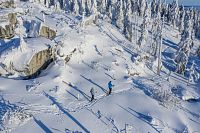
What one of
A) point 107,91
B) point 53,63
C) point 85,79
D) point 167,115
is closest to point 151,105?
point 167,115

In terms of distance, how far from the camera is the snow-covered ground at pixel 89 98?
89.0ft

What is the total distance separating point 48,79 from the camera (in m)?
36.0

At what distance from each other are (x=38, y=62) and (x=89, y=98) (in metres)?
10.2

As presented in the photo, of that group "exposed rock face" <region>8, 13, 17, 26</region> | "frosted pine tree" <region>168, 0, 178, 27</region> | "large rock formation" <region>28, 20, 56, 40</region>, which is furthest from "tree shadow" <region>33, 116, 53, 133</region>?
"frosted pine tree" <region>168, 0, 178, 27</region>

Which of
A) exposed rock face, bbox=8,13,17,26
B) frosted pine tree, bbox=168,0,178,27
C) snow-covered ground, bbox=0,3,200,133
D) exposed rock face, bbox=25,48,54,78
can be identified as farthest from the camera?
frosted pine tree, bbox=168,0,178,27

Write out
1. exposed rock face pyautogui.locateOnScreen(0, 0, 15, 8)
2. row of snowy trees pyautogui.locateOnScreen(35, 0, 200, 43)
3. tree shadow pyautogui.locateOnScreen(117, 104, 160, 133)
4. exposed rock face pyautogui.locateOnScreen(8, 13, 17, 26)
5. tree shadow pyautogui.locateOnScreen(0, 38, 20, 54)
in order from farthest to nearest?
row of snowy trees pyautogui.locateOnScreen(35, 0, 200, 43), exposed rock face pyautogui.locateOnScreen(0, 0, 15, 8), exposed rock face pyautogui.locateOnScreen(8, 13, 17, 26), tree shadow pyautogui.locateOnScreen(0, 38, 20, 54), tree shadow pyautogui.locateOnScreen(117, 104, 160, 133)

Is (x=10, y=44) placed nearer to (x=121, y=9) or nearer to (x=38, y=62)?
(x=38, y=62)

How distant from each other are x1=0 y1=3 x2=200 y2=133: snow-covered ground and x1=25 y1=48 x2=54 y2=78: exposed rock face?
0.99 m

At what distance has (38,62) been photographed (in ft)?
132

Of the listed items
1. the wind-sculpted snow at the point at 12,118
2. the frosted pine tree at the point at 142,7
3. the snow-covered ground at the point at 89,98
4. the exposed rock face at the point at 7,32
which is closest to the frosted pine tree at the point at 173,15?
the frosted pine tree at the point at 142,7

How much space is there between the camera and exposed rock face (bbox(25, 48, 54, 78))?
39031 millimetres

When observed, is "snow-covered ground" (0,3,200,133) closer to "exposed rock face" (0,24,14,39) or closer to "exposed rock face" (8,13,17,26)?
"exposed rock face" (0,24,14,39)

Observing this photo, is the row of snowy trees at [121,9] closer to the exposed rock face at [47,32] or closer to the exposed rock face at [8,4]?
the exposed rock face at [8,4]

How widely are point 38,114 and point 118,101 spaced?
7.69 metres
